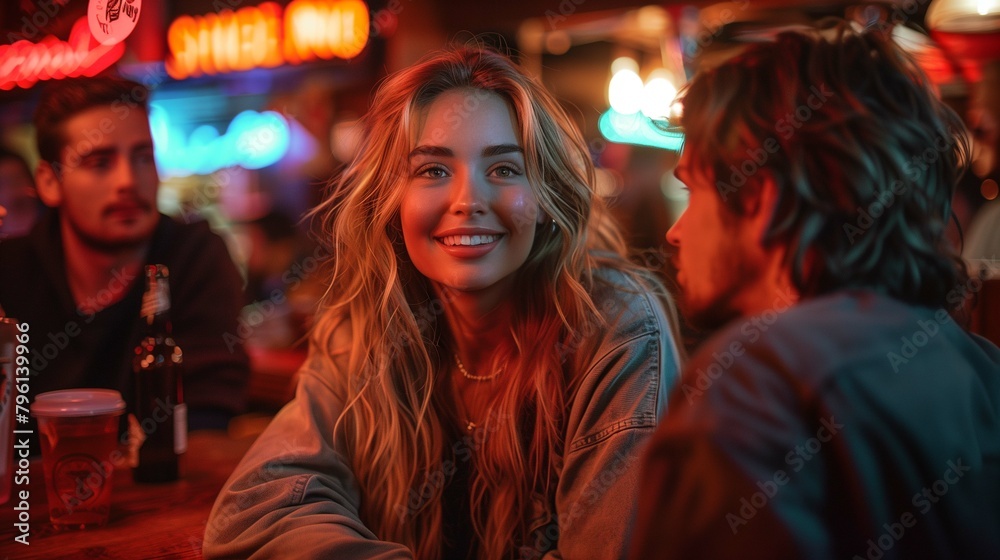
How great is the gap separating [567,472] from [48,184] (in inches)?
45.3

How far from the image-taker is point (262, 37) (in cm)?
399

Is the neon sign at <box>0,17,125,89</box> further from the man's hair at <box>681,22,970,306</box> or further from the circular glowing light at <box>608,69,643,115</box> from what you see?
the circular glowing light at <box>608,69,643,115</box>

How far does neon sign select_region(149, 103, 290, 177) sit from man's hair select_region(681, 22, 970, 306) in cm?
392

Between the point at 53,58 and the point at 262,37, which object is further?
the point at 262,37

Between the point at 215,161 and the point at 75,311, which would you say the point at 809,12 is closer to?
the point at 215,161

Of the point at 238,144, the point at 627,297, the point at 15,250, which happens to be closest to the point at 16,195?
the point at 15,250

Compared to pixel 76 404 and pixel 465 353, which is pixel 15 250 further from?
pixel 465 353

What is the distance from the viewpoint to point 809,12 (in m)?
3.91

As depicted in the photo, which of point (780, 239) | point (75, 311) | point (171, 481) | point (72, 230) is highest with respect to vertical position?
point (780, 239)

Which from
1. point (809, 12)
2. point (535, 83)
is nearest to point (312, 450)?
point (535, 83)

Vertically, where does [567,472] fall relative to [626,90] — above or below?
below

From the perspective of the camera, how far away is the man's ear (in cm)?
149

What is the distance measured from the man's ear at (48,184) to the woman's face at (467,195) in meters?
0.71

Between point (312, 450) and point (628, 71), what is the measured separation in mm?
4268
